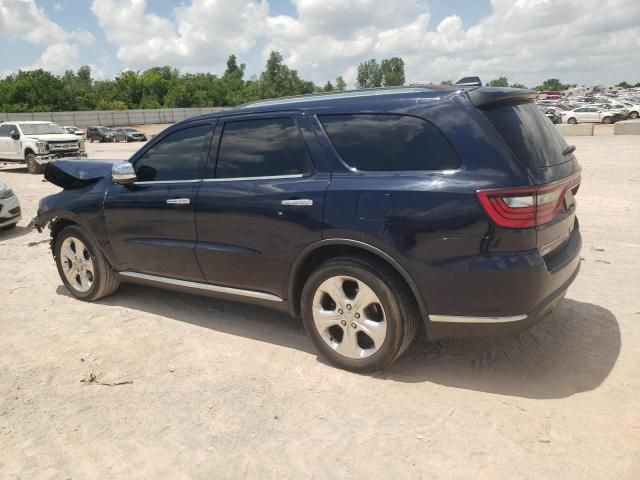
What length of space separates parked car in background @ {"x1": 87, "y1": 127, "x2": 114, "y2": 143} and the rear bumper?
4486 centimetres

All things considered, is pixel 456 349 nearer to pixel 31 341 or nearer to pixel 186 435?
pixel 186 435

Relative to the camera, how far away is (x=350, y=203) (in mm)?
3246

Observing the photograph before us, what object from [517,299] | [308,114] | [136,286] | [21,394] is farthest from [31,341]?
[517,299]

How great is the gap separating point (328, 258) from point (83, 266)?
2762 mm

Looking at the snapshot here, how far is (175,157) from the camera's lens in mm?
4293

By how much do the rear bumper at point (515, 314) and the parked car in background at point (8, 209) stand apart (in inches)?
296

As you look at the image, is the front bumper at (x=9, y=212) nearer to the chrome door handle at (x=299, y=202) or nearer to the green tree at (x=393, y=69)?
the chrome door handle at (x=299, y=202)

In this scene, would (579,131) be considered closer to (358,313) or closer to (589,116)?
(589,116)

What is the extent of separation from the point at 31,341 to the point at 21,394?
913 mm

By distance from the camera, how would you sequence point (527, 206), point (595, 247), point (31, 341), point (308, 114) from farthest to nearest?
point (595, 247) < point (31, 341) < point (308, 114) < point (527, 206)

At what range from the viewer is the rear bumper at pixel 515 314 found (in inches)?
115

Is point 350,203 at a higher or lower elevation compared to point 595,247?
higher

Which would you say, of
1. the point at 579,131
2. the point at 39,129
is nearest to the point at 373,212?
the point at 39,129

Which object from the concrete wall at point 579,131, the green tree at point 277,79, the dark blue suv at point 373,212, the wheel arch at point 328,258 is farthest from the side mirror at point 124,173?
the green tree at point 277,79
